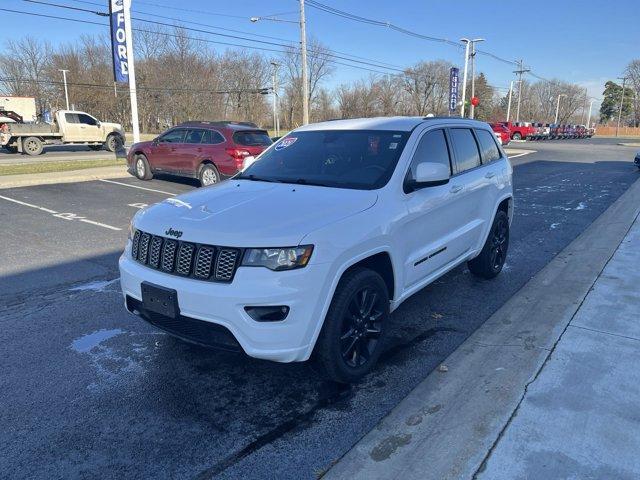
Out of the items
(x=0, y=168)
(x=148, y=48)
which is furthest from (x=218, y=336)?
(x=148, y=48)

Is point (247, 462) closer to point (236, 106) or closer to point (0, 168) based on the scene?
point (0, 168)

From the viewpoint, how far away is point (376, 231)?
3289 mm

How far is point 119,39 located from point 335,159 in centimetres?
1642

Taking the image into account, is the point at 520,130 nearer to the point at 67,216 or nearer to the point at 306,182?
the point at 67,216

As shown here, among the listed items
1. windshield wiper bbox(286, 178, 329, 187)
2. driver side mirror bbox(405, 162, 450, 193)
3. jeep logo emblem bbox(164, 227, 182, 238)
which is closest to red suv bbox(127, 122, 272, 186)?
windshield wiper bbox(286, 178, 329, 187)

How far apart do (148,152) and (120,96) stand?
54.2 m

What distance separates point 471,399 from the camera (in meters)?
3.13

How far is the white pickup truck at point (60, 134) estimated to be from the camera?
74.9ft

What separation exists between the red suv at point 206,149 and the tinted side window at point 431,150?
7.92m

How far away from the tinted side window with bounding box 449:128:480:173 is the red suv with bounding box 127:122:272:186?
24.7ft

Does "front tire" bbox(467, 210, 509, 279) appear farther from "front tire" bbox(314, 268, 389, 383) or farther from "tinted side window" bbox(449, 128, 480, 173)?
"front tire" bbox(314, 268, 389, 383)

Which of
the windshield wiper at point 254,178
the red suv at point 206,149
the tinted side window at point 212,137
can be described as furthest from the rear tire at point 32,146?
the windshield wiper at point 254,178

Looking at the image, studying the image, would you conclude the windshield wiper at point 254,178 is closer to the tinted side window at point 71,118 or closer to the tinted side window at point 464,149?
the tinted side window at point 464,149

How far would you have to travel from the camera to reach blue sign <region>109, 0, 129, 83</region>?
17.0 m
